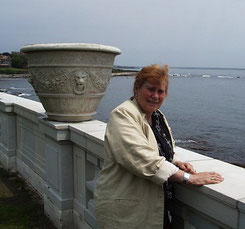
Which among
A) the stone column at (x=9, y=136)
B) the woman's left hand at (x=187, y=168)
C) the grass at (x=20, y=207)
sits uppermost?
the woman's left hand at (x=187, y=168)

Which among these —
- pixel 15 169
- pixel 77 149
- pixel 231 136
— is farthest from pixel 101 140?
pixel 231 136

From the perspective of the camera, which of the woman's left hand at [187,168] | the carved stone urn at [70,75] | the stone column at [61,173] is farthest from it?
the stone column at [61,173]

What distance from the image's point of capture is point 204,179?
2.01 meters

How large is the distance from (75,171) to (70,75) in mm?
1003

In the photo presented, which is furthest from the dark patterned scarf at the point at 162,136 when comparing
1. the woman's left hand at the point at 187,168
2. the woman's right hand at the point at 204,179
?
the woman's right hand at the point at 204,179

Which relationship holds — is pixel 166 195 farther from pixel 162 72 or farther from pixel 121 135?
pixel 162 72

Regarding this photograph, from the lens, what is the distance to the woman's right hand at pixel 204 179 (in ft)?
6.56

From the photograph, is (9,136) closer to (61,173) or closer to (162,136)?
(61,173)

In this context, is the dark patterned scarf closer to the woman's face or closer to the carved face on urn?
the woman's face

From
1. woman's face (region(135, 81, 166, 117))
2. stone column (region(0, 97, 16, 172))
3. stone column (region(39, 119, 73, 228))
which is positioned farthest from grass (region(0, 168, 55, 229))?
woman's face (region(135, 81, 166, 117))

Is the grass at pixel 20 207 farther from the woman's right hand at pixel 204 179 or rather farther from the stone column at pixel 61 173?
the woman's right hand at pixel 204 179

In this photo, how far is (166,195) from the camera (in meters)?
2.21

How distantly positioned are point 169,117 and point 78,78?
25.4m

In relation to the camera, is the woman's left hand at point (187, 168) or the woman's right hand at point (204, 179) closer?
the woman's right hand at point (204, 179)
